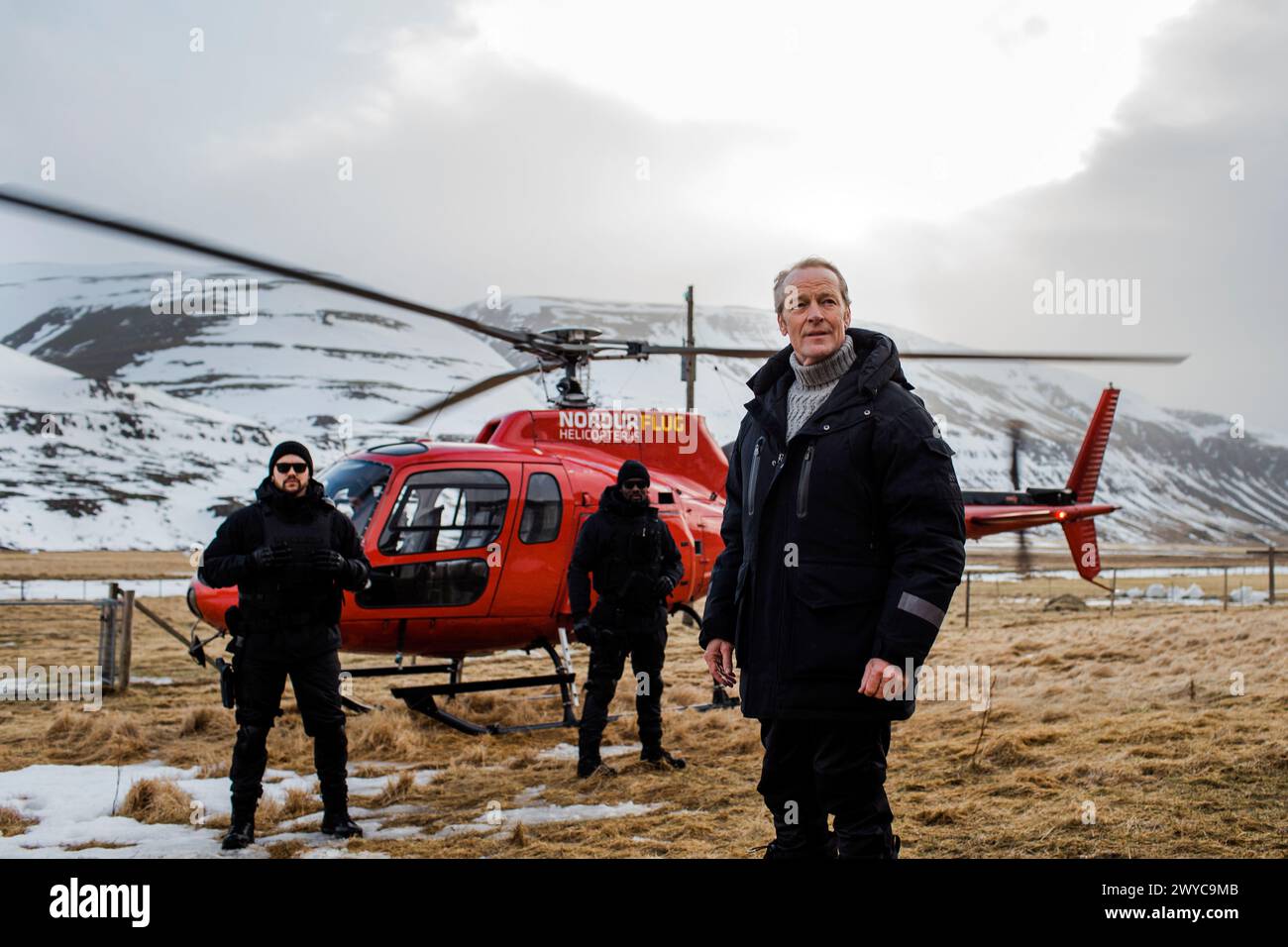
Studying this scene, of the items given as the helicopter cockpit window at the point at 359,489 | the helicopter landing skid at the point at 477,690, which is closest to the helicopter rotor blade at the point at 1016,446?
the helicopter landing skid at the point at 477,690

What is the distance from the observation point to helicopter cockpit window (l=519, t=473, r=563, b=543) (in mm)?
8711

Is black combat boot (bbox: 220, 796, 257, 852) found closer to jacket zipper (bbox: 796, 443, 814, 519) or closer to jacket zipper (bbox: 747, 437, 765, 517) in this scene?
jacket zipper (bbox: 747, 437, 765, 517)

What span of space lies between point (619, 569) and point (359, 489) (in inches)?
99.0

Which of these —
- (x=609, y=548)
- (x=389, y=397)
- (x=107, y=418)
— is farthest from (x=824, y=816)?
(x=389, y=397)

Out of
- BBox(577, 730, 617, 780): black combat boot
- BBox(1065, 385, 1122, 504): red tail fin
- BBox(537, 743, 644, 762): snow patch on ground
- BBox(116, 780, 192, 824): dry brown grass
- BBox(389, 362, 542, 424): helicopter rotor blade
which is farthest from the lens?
BBox(1065, 385, 1122, 504): red tail fin

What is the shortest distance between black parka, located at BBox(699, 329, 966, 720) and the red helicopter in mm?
4529

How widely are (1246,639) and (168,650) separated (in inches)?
627

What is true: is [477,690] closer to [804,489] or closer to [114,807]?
[114,807]

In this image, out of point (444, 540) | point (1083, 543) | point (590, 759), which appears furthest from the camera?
point (1083, 543)

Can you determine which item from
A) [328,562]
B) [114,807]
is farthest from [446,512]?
[114,807]

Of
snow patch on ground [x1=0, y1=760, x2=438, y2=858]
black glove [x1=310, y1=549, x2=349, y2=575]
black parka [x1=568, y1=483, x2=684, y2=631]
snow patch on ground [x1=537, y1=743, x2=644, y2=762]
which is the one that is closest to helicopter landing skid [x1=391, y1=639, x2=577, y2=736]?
snow patch on ground [x1=537, y1=743, x2=644, y2=762]

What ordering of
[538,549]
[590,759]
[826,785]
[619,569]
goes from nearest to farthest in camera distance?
1. [826,785]
2. [590,759]
3. [619,569]
4. [538,549]

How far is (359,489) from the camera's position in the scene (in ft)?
27.2
